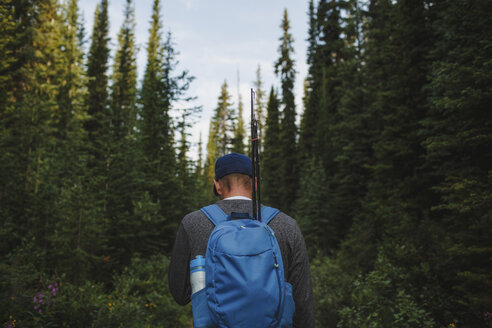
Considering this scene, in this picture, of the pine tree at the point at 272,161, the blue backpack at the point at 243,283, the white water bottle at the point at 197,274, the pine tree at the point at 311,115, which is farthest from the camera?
the pine tree at the point at 272,161

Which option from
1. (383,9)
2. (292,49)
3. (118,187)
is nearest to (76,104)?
(118,187)

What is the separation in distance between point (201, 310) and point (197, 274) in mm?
230

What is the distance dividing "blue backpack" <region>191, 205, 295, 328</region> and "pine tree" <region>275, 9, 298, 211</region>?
31.6 metres

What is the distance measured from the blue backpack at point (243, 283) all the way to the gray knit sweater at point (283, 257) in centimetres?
24

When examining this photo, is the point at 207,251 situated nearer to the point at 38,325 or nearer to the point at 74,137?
the point at 38,325

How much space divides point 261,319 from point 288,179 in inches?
1329

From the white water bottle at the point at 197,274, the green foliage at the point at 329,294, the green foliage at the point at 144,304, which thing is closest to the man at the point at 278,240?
the white water bottle at the point at 197,274

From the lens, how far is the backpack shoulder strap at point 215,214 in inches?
92.5

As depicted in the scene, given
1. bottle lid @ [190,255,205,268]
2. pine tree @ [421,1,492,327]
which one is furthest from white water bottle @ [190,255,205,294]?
pine tree @ [421,1,492,327]

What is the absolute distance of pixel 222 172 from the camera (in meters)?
2.56

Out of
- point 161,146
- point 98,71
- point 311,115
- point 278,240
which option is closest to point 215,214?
point 278,240

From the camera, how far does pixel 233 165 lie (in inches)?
99.7

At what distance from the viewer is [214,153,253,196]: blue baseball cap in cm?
253

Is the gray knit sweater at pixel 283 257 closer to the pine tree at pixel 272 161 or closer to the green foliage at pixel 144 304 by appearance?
the green foliage at pixel 144 304
